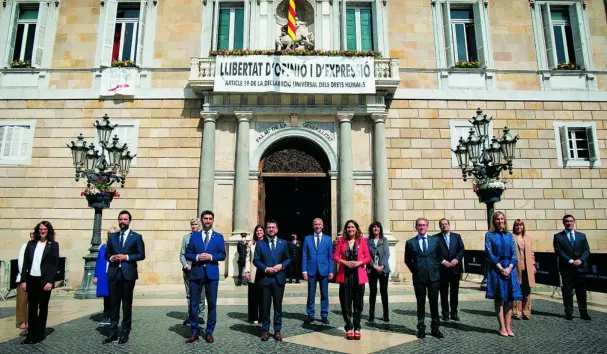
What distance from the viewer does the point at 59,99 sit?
1584 centimetres

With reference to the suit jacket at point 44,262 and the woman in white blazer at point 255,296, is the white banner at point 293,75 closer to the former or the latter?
the woman in white blazer at point 255,296

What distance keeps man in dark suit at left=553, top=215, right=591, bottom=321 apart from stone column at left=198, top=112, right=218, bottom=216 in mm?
11045

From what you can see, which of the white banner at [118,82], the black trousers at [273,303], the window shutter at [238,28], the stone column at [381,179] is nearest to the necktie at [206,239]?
the black trousers at [273,303]

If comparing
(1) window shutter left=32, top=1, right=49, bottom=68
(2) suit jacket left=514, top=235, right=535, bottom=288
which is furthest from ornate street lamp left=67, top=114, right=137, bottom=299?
(2) suit jacket left=514, top=235, right=535, bottom=288

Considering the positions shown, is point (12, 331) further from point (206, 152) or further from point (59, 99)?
point (59, 99)

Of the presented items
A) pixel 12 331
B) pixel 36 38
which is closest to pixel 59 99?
pixel 36 38

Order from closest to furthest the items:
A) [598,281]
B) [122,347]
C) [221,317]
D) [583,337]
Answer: [122,347] → [583,337] → [221,317] → [598,281]

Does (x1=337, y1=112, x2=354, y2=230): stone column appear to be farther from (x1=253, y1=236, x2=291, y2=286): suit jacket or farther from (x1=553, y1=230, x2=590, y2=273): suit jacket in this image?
(x1=253, y1=236, x2=291, y2=286): suit jacket

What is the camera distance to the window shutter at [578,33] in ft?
53.8

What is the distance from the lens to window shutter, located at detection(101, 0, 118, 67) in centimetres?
1611

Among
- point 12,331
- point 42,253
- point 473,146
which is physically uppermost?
point 473,146

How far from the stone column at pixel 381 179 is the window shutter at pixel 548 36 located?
7.52m

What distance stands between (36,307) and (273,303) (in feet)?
12.6

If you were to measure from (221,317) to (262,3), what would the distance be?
13.3m
